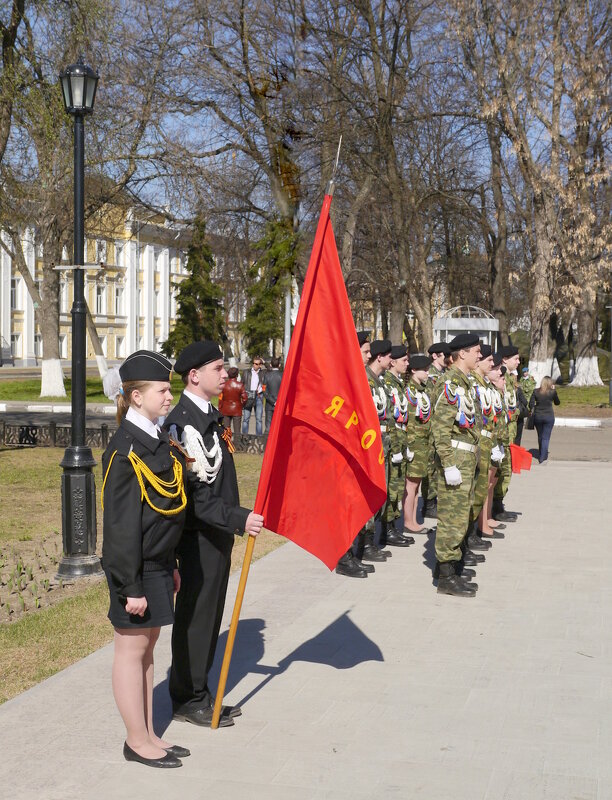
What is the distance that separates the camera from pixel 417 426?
37.1 ft

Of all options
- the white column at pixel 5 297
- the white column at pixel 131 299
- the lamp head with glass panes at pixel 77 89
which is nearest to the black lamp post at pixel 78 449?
the lamp head with glass panes at pixel 77 89

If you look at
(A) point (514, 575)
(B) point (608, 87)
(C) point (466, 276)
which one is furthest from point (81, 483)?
(C) point (466, 276)

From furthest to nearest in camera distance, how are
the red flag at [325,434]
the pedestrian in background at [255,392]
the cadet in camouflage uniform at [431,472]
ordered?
1. the pedestrian in background at [255,392]
2. the cadet in camouflage uniform at [431,472]
3. the red flag at [325,434]

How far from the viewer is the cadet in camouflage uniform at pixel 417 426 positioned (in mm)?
11250

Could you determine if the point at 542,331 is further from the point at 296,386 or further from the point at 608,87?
the point at 296,386

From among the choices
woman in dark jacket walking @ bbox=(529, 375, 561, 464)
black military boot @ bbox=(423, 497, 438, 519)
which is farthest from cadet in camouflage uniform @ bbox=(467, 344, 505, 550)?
woman in dark jacket walking @ bbox=(529, 375, 561, 464)

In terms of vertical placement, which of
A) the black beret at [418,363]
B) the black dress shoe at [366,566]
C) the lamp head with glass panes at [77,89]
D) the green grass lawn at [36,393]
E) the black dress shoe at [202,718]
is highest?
the lamp head with glass panes at [77,89]

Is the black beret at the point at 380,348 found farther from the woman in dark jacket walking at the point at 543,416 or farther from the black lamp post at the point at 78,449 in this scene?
the woman in dark jacket walking at the point at 543,416

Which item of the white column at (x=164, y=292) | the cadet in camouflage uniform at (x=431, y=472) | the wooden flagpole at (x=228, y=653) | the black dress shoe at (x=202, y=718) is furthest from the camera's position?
the white column at (x=164, y=292)

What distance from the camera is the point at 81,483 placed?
8938mm

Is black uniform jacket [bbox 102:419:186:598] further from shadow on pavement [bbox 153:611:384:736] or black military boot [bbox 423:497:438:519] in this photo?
black military boot [bbox 423:497:438:519]

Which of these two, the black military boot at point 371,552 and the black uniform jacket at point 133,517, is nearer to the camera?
the black uniform jacket at point 133,517

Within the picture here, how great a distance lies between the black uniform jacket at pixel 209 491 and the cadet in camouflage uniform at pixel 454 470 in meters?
3.43

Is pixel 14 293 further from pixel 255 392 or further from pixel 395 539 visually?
pixel 395 539
